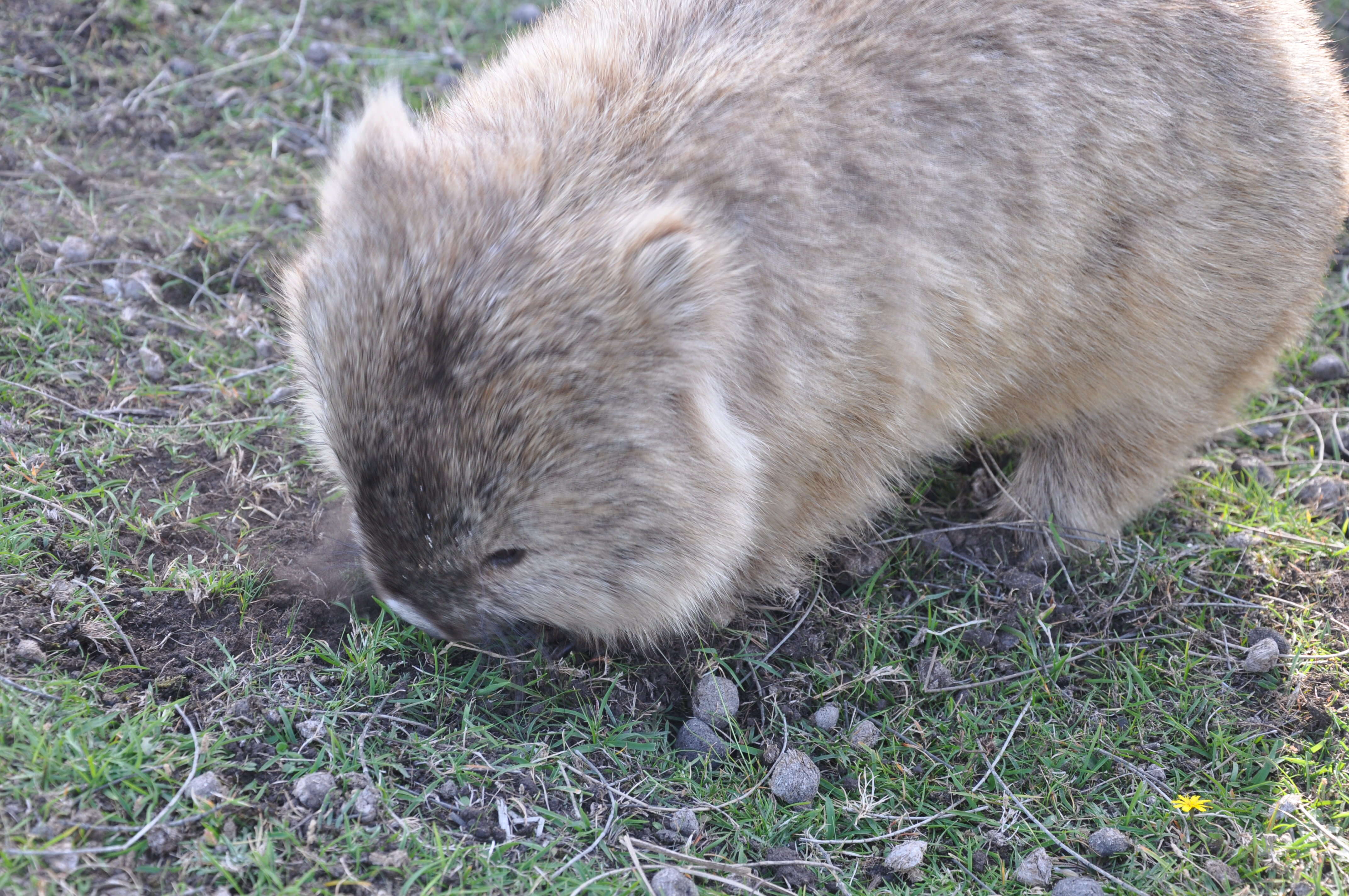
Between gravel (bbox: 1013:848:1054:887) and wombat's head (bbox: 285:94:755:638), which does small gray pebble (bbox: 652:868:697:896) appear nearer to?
wombat's head (bbox: 285:94:755:638)

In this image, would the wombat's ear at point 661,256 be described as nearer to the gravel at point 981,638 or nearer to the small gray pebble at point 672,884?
the small gray pebble at point 672,884

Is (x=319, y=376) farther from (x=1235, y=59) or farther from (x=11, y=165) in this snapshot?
(x=1235, y=59)

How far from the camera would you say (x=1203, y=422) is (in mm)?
3947

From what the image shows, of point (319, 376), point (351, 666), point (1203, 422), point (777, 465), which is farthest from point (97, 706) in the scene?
point (1203, 422)

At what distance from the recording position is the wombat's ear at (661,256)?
8.47 feet

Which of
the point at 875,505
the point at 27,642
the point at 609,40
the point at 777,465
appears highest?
the point at 609,40

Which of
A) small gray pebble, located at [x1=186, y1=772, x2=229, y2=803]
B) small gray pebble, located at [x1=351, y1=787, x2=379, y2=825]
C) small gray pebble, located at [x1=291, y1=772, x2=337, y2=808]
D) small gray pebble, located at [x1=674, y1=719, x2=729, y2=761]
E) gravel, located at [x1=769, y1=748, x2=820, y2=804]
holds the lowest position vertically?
gravel, located at [x1=769, y1=748, x2=820, y2=804]

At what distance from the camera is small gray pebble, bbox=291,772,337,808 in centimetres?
262

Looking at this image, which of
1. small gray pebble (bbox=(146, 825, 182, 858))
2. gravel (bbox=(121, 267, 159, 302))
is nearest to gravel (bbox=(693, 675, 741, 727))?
small gray pebble (bbox=(146, 825, 182, 858))

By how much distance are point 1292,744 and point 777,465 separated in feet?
5.89

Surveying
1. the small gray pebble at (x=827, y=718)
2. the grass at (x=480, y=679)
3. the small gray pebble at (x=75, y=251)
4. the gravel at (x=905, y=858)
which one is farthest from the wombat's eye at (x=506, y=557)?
the small gray pebble at (x=75, y=251)

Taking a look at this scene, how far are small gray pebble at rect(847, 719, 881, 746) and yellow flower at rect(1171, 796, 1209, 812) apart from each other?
Answer: 834mm

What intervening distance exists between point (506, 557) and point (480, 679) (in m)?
0.49

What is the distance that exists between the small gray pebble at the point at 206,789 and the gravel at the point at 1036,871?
79.7 inches
